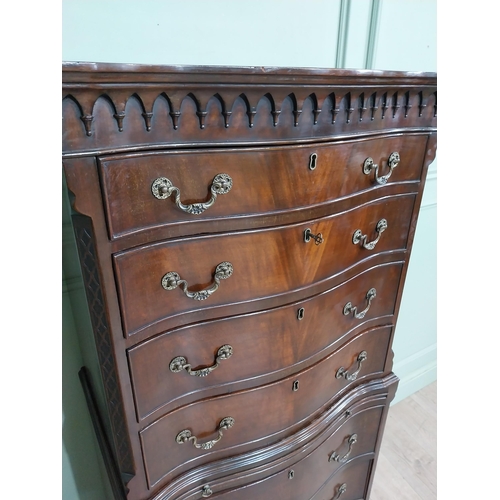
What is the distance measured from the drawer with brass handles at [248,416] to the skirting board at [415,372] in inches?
40.7

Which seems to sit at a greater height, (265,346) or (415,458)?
(265,346)

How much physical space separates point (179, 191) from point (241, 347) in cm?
33

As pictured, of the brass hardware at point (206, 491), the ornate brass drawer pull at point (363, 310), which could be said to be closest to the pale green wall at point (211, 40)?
the brass hardware at point (206, 491)

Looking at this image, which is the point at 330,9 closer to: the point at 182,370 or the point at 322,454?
the point at 182,370

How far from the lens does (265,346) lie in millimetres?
750

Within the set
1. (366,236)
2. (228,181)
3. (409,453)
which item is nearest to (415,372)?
(409,453)

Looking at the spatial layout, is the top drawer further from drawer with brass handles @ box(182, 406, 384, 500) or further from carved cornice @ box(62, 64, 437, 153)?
drawer with brass handles @ box(182, 406, 384, 500)

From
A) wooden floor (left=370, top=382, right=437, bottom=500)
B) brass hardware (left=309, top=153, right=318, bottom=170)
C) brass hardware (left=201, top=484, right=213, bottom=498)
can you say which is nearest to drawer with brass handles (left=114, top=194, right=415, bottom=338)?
brass hardware (left=309, top=153, right=318, bottom=170)

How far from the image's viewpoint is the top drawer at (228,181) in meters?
0.53

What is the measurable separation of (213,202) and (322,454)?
0.75 metres

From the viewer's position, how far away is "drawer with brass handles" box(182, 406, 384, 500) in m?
0.86

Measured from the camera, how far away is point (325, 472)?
1.02 metres
